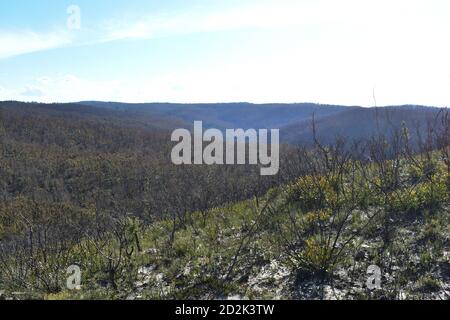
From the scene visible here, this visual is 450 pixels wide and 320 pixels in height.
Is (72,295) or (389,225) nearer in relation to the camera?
(72,295)

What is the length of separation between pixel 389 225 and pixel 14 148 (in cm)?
10251

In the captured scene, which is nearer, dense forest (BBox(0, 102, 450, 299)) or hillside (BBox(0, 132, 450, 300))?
hillside (BBox(0, 132, 450, 300))

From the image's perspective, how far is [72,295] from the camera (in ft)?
24.1

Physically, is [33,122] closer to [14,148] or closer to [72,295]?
[14,148]

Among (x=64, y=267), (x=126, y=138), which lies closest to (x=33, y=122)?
(x=126, y=138)

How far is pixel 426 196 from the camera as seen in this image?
8.80 m

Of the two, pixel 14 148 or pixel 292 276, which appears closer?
pixel 292 276

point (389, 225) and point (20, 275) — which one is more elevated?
point (389, 225)

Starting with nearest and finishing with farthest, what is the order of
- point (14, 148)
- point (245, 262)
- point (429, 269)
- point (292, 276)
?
point (429, 269), point (292, 276), point (245, 262), point (14, 148)

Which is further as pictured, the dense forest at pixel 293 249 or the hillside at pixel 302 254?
the dense forest at pixel 293 249

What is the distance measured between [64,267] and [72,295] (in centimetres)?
182

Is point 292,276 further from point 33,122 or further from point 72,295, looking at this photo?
point 33,122
